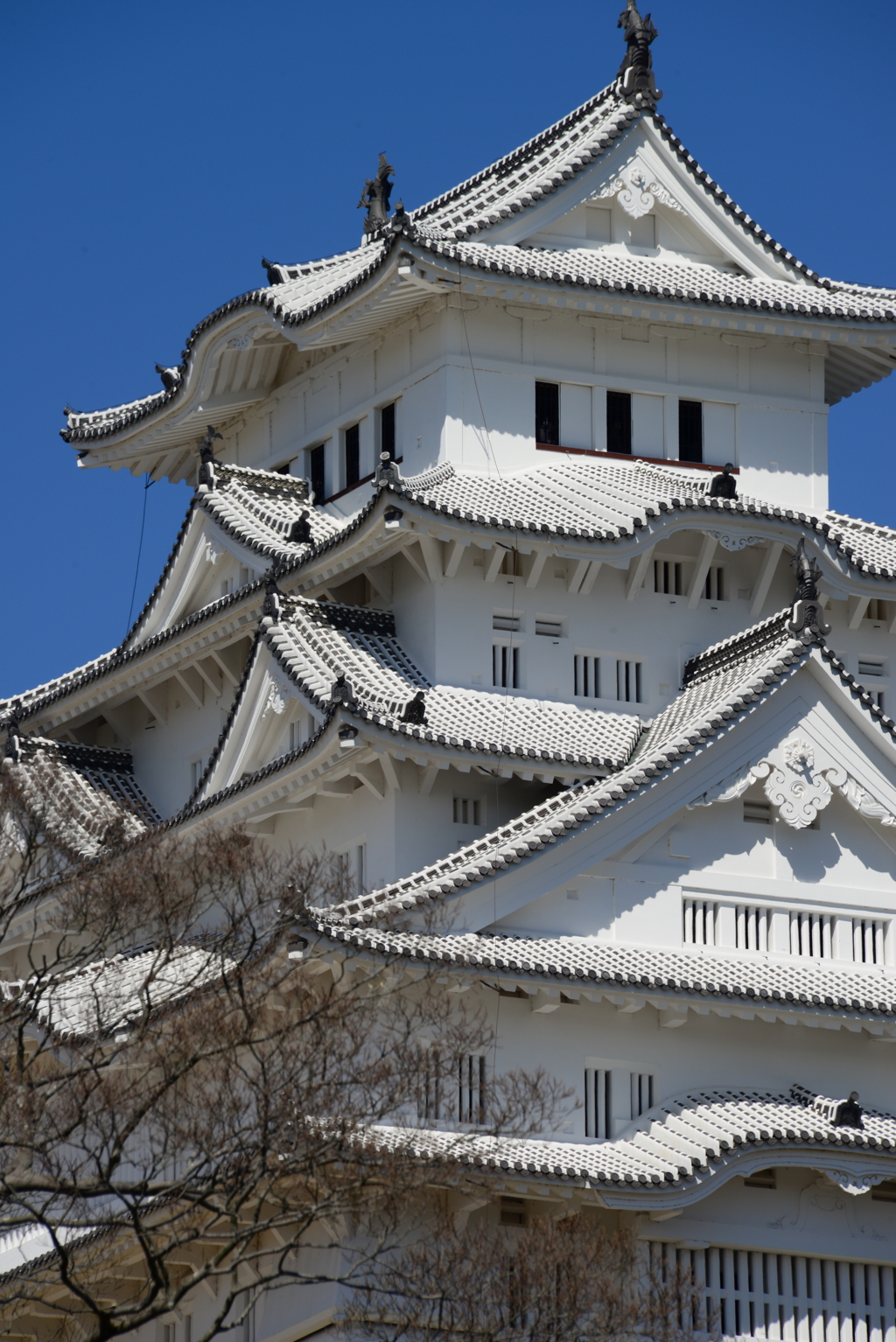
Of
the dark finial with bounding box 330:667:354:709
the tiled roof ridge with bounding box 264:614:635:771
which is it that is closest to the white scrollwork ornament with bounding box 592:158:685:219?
the tiled roof ridge with bounding box 264:614:635:771

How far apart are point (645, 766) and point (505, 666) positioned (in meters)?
4.10

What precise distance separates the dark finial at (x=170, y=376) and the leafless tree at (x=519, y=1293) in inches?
647

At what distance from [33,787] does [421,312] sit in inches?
335

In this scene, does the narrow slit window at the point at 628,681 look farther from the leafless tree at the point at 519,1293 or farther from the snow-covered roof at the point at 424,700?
the leafless tree at the point at 519,1293

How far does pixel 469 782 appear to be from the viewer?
32.9 metres

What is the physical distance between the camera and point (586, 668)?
113 feet

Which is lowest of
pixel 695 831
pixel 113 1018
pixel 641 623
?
→ pixel 113 1018

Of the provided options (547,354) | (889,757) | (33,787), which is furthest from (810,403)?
(33,787)

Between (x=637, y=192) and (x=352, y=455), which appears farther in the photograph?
(x=352, y=455)

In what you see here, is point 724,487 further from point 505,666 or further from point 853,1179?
Result: point 853,1179

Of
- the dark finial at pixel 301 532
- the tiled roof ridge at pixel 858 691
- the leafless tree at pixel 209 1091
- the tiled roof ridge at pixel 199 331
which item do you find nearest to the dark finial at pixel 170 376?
the tiled roof ridge at pixel 199 331

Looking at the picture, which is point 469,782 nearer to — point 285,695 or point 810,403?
point 285,695

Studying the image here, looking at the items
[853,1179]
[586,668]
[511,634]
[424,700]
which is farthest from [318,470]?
[853,1179]

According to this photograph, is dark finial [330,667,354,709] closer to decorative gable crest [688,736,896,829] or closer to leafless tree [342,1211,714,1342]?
decorative gable crest [688,736,896,829]
